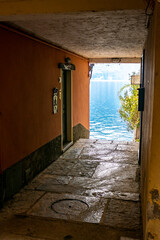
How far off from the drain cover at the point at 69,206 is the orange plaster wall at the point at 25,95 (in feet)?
3.45

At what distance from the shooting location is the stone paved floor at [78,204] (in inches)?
140

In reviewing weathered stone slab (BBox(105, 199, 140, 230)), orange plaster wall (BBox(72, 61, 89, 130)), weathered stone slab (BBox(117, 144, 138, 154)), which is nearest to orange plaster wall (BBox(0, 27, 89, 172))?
weathered stone slab (BBox(105, 199, 140, 230))

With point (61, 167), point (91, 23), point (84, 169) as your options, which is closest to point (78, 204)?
point (84, 169)

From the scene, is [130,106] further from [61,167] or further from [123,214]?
[123,214]

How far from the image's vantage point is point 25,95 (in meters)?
4.99

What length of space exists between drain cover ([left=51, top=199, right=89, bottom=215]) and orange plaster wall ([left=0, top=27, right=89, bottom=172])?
1053 millimetres

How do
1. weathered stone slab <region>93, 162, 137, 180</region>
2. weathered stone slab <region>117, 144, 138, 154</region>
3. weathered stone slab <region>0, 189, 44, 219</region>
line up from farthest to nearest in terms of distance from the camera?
weathered stone slab <region>117, 144, 138, 154</region> → weathered stone slab <region>93, 162, 137, 180</region> → weathered stone slab <region>0, 189, 44, 219</region>

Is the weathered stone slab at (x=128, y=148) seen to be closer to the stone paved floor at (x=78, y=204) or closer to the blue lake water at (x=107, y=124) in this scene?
the stone paved floor at (x=78, y=204)

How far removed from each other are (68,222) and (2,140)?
163 centimetres

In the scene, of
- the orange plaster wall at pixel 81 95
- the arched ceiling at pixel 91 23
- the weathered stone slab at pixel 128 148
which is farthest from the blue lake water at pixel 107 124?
the arched ceiling at pixel 91 23

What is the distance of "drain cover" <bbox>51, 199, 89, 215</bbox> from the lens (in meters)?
4.11

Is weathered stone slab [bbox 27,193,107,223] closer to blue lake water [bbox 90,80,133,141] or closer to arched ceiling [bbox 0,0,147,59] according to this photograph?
arched ceiling [bbox 0,0,147,59]

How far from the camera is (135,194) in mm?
4723

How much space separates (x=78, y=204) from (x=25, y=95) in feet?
7.26
